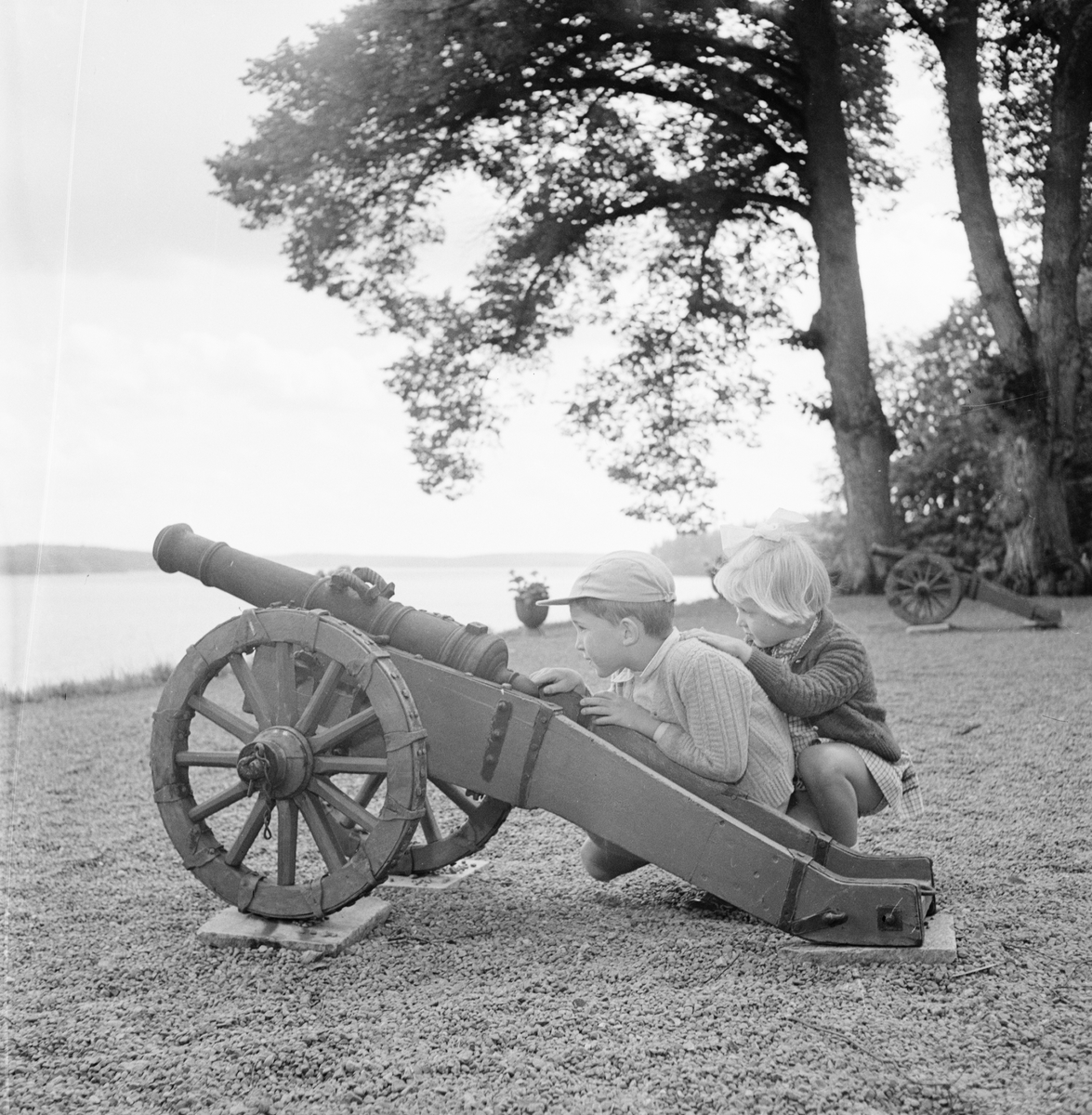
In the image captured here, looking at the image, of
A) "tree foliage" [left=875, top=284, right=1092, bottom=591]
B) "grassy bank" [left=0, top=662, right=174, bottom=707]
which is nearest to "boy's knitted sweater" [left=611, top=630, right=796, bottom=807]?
"grassy bank" [left=0, top=662, right=174, bottom=707]

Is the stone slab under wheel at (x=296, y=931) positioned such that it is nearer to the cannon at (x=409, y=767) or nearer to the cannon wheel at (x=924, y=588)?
the cannon at (x=409, y=767)

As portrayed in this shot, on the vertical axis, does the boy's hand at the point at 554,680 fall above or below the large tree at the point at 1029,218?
below

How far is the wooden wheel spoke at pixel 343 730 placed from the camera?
327 centimetres

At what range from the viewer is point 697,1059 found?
2.57 m

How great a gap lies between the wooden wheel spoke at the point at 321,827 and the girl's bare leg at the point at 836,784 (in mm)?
1313

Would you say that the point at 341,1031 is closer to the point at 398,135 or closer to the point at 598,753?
the point at 598,753

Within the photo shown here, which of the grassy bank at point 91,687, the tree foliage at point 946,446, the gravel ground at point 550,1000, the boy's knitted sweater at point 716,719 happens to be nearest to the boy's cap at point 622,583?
the boy's knitted sweater at point 716,719

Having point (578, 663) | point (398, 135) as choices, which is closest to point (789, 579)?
point (578, 663)

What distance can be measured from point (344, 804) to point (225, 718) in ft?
1.64

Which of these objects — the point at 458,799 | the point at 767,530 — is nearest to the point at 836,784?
the point at 767,530

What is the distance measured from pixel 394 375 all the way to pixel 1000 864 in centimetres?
1174

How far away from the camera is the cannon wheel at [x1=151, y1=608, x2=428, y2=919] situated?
3215 mm

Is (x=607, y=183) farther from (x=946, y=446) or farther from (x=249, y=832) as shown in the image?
(x=249, y=832)

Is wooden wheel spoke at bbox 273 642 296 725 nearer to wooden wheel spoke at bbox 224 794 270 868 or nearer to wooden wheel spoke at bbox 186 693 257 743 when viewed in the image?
wooden wheel spoke at bbox 186 693 257 743
